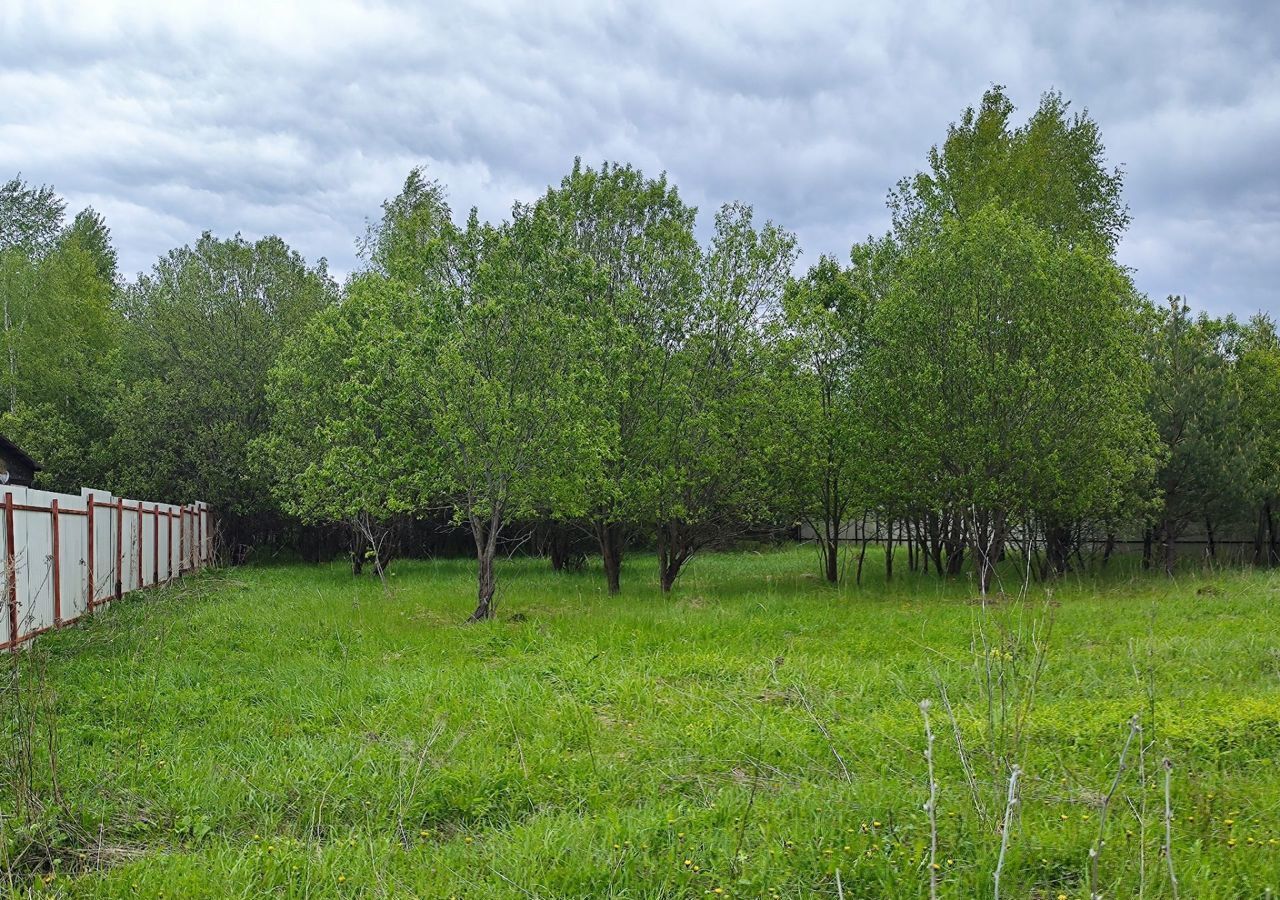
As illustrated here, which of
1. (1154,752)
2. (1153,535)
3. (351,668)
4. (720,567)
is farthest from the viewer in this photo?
(720,567)

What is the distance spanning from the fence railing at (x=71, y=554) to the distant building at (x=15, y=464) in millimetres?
8047

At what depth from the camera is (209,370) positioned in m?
24.4

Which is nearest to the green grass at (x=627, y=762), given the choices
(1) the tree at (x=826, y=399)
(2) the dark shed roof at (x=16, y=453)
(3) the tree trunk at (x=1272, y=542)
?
(1) the tree at (x=826, y=399)

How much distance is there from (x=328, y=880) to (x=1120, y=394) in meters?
13.8

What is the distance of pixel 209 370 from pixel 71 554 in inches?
582

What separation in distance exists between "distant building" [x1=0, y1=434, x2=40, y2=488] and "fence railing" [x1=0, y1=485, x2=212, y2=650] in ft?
26.4

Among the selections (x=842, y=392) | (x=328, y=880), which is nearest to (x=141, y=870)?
(x=328, y=880)

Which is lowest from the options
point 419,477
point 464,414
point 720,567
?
point 720,567

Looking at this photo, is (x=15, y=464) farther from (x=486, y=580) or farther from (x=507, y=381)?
(x=507, y=381)

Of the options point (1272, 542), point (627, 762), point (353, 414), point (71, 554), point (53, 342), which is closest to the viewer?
point (627, 762)

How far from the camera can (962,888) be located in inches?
136

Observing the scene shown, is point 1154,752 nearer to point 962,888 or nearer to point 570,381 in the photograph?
point 962,888

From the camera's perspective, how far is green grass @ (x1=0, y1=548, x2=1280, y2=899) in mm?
3635

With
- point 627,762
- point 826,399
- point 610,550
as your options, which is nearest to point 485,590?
point 610,550
